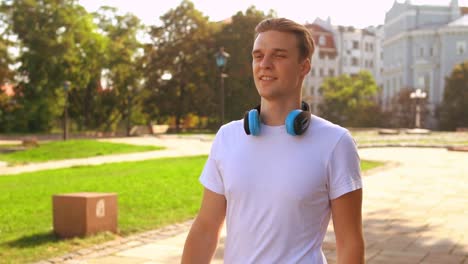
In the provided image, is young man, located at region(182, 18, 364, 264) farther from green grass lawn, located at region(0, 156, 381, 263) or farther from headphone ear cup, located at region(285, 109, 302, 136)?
green grass lawn, located at region(0, 156, 381, 263)

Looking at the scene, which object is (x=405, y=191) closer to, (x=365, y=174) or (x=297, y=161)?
(x=365, y=174)

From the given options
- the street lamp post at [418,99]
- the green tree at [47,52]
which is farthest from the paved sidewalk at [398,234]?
the street lamp post at [418,99]

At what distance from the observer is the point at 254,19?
5969 cm

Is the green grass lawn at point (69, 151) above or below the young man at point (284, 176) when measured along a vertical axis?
below

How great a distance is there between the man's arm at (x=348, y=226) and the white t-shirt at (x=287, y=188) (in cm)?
3

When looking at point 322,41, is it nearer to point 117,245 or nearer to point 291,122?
point 117,245

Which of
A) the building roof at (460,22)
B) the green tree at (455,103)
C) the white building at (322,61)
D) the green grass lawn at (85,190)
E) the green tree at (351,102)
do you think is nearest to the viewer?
the green grass lawn at (85,190)

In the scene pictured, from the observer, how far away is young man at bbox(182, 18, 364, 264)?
2.05 m

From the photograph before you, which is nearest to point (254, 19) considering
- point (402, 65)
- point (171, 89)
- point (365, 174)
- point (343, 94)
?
point (171, 89)

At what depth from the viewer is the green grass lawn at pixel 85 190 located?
24.2 ft

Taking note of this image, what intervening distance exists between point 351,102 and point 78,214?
2556 inches

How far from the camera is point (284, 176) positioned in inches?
80.4

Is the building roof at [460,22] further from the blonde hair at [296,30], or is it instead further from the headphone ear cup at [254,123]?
the headphone ear cup at [254,123]

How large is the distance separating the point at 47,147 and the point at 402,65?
202 feet
